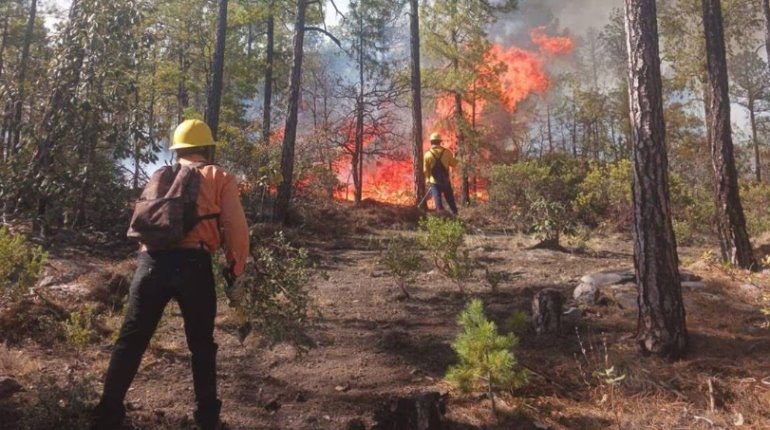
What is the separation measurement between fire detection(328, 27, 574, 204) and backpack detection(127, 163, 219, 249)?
50.5 ft

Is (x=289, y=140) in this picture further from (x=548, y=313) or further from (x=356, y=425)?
(x=356, y=425)

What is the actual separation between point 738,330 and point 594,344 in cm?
130

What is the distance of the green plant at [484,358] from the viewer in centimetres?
341

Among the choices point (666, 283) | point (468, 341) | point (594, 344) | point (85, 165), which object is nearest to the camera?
point (468, 341)

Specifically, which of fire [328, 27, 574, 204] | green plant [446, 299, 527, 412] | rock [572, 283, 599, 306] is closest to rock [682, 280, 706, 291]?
rock [572, 283, 599, 306]

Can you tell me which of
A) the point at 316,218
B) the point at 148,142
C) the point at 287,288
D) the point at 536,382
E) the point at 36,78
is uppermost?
the point at 36,78

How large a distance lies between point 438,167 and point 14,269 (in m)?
8.07

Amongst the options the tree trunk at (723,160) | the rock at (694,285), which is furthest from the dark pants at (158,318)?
the tree trunk at (723,160)

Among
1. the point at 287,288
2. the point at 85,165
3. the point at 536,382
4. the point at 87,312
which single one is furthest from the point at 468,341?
the point at 85,165

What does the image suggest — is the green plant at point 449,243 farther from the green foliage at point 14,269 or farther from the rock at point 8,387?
the rock at point 8,387

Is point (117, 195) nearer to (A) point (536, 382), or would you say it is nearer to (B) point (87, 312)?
(B) point (87, 312)

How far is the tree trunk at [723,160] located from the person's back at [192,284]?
6095 mm

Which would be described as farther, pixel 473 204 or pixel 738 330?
pixel 473 204

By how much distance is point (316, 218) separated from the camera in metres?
12.4
